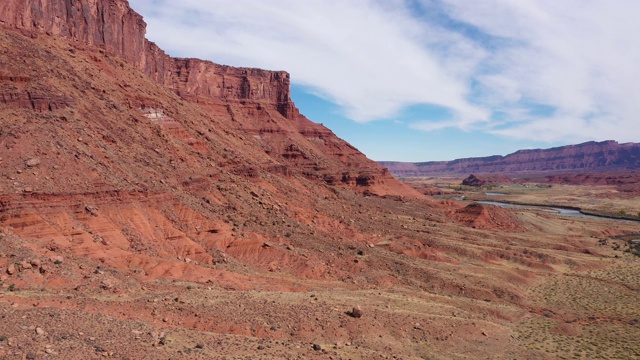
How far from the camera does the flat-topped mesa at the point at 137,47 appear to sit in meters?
49.3

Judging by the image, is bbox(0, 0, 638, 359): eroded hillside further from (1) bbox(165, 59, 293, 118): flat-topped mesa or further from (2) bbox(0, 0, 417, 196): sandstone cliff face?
(1) bbox(165, 59, 293, 118): flat-topped mesa

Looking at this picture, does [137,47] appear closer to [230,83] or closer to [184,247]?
[230,83]

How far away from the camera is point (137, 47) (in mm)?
68625

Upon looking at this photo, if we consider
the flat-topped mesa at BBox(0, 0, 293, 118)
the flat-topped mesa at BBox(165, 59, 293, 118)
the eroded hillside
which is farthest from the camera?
the flat-topped mesa at BBox(165, 59, 293, 118)

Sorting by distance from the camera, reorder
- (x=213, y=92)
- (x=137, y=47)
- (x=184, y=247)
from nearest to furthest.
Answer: (x=184, y=247), (x=137, y=47), (x=213, y=92)

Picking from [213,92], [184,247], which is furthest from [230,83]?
[184,247]

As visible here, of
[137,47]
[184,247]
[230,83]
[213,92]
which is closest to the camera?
[184,247]

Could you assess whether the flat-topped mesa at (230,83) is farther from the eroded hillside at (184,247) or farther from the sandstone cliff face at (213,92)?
the eroded hillside at (184,247)

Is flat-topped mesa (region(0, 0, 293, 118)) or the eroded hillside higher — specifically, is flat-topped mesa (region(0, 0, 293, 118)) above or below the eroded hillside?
above

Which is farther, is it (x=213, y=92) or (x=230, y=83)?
(x=230, y=83)

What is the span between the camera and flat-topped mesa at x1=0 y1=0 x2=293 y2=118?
49.3m

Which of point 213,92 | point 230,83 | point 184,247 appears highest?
point 230,83

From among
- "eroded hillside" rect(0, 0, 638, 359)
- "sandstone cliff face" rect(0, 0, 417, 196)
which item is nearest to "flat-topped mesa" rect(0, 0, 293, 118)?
"sandstone cliff face" rect(0, 0, 417, 196)

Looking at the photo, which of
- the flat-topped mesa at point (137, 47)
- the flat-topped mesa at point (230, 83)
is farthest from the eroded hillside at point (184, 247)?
the flat-topped mesa at point (230, 83)
